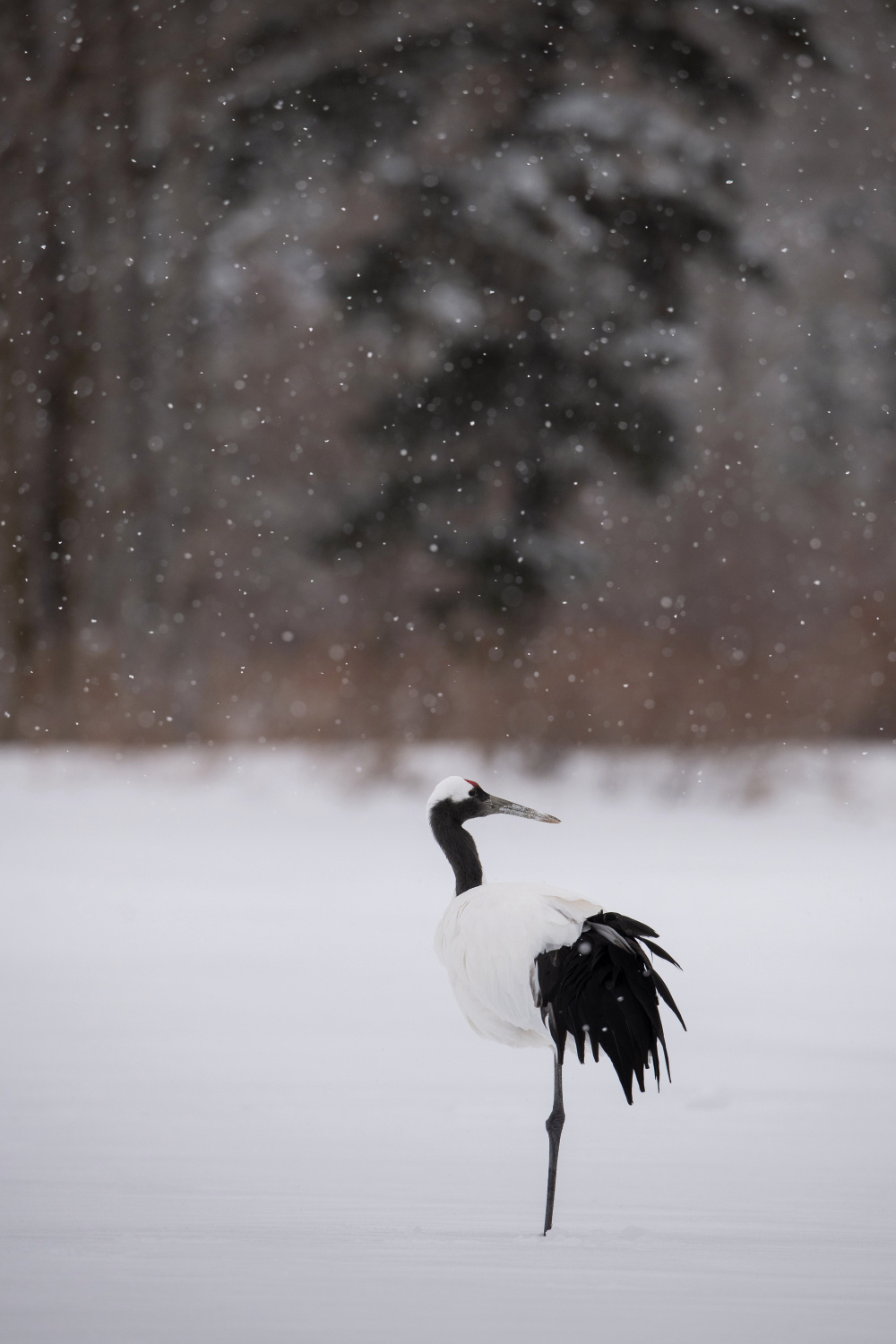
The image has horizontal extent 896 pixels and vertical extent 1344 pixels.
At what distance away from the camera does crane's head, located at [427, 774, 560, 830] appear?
206 inches

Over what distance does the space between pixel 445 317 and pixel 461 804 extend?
44.3 ft

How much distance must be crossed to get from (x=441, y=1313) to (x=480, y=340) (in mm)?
14781

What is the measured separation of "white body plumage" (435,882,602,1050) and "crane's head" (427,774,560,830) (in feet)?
2.24

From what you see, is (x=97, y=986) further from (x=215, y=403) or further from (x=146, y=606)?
(x=215, y=403)

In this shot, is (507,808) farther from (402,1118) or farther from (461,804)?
(402,1118)

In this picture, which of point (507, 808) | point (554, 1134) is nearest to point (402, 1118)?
point (507, 808)

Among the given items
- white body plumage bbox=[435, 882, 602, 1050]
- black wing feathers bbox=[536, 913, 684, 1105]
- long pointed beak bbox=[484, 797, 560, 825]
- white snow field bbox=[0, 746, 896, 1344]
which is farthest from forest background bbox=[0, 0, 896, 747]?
black wing feathers bbox=[536, 913, 684, 1105]

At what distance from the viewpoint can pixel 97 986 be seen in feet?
25.2

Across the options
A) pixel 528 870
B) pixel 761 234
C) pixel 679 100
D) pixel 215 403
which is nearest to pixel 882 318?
pixel 761 234

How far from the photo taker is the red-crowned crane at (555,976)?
4062mm

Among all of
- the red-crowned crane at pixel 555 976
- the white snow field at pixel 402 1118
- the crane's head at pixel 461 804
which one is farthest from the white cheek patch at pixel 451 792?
the white snow field at pixel 402 1118

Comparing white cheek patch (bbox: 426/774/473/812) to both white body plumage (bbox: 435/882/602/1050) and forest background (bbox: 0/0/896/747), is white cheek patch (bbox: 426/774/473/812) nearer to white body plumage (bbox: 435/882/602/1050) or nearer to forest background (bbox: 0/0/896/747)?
white body plumage (bbox: 435/882/602/1050)

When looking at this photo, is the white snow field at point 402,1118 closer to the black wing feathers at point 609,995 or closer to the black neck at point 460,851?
the black wing feathers at point 609,995

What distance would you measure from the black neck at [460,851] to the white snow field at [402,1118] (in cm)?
83
